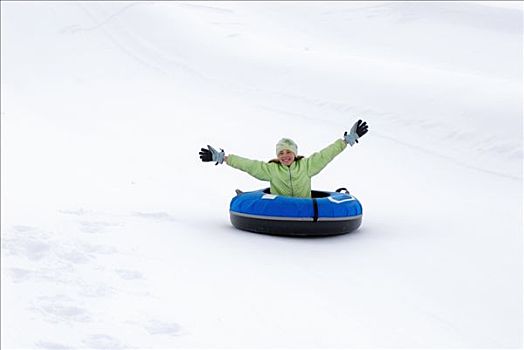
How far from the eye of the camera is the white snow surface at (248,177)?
217 inches

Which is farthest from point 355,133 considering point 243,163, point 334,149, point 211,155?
point 211,155

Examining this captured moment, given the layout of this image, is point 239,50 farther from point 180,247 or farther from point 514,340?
point 514,340

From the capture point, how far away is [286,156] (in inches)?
317

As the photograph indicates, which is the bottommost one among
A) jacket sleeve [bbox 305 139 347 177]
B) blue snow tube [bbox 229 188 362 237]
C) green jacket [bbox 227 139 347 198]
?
blue snow tube [bbox 229 188 362 237]

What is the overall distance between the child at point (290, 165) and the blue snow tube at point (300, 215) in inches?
12.1

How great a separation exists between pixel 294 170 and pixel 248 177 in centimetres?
312

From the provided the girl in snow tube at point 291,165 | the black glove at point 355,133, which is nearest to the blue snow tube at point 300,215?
the girl in snow tube at point 291,165

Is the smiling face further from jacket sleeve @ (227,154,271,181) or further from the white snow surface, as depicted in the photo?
the white snow surface

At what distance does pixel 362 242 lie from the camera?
7609mm

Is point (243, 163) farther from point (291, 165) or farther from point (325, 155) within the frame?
point (325, 155)

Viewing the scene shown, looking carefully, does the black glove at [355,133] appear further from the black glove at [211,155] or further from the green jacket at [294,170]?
the black glove at [211,155]

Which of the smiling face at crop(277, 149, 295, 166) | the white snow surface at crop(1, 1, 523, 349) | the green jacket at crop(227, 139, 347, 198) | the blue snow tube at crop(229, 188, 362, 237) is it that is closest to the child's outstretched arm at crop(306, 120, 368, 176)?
the green jacket at crop(227, 139, 347, 198)

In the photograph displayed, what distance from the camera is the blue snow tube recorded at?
759 centimetres

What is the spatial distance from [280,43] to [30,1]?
9767 millimetres
